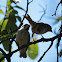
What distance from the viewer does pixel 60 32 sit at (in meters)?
2.07

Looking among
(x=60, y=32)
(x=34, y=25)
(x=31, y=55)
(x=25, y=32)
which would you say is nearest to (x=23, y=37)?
(x=25, y=32)

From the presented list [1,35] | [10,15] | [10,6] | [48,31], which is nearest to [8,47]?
[1,35]

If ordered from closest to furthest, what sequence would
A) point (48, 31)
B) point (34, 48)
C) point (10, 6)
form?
point (34, 48) → point (10, 6) → point (48, 31)

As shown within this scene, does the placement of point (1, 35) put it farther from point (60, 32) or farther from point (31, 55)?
point (60, 32)

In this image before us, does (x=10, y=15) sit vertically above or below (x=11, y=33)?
above

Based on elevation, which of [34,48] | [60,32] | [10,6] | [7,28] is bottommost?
[34,48]

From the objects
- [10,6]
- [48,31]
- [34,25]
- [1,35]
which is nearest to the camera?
[1,35]

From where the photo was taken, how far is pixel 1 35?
188cm

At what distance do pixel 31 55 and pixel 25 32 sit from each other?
1037 millimetres

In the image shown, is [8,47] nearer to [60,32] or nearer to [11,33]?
[11,33]

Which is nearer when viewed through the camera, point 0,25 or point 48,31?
point 0,25

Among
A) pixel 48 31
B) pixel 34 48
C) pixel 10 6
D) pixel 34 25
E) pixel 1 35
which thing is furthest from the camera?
pixel 48 31

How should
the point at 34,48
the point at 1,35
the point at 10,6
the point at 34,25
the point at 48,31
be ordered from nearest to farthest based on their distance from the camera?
the point at 1,35, the point at 34,48, the point at 10,6, the point at 34,25, the point at 48,31

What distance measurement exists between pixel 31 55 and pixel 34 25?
976 millimetres
